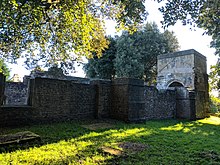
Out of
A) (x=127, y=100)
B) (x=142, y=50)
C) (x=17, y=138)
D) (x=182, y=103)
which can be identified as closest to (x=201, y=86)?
(x=182, y=103)

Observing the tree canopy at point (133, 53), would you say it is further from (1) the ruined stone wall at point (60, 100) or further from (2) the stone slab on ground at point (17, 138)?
(2) the stone slab on ground at point (17, 138)

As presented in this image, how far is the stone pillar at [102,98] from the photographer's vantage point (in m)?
8.16

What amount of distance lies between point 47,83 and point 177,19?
5.20 metres

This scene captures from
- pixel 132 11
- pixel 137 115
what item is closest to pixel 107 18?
pixel 132 11

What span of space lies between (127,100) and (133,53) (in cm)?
1421

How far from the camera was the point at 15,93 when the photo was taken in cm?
1253

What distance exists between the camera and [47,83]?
6.76 metres

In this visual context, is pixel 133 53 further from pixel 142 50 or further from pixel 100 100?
pixel 100 100

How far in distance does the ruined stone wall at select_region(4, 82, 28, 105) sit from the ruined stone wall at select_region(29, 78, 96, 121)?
630 cm

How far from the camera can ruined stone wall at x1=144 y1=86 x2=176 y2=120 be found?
10.3 metres

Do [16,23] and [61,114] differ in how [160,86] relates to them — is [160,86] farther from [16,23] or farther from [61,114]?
[16,23]

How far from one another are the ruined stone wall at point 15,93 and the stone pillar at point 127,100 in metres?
7.14

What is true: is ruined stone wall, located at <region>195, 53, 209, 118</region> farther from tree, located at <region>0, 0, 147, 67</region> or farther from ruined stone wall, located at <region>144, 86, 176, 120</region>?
tree, located at <region>0, 0, 147, 67</region>

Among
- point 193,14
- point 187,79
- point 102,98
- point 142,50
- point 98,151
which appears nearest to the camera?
point 98,151
